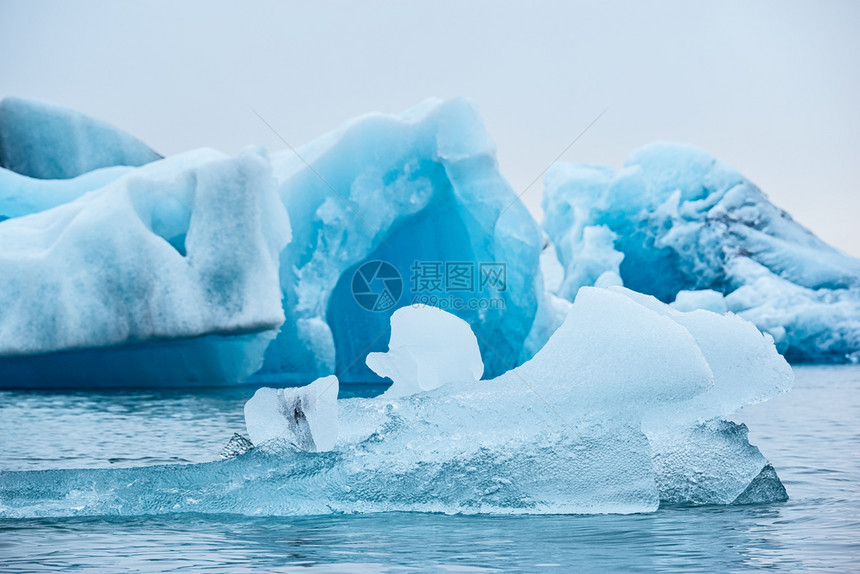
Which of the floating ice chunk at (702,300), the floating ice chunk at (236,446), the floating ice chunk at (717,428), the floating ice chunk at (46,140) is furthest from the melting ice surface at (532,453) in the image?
the floating ice chunk at (46,140)

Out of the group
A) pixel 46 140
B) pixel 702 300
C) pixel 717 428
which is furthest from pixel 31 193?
pixel 717 428

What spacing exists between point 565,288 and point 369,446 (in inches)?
628

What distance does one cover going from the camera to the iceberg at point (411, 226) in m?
12.9

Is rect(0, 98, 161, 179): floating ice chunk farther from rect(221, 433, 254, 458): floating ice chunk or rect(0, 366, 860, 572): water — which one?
rect(221, 433, 254, 458): floating ice chunk

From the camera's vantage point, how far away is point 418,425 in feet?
15.9

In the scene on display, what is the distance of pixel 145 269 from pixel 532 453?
25.0ft

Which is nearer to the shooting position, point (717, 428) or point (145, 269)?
point (717, 428)

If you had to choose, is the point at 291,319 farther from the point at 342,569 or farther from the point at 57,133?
the point at 342,569

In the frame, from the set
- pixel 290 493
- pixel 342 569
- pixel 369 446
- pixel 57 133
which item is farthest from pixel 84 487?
pixel 57 133

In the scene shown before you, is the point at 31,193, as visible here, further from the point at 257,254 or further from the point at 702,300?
the point at 702,300

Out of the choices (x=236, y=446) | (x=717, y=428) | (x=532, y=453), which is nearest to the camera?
(x=532, y=453)

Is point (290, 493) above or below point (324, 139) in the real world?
below

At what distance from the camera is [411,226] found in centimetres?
1430

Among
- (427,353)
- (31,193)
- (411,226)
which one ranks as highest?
(31,193)
